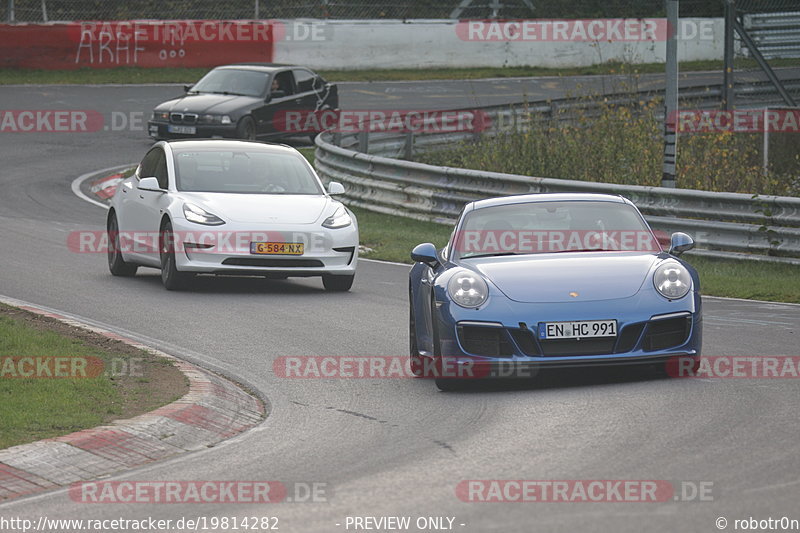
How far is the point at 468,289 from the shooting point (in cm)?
955

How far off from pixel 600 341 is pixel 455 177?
40.0ft

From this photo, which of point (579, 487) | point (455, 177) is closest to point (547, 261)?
point (579, 487)

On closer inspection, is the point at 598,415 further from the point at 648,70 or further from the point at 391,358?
the point at 648,70

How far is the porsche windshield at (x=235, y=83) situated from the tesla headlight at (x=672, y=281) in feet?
70.3

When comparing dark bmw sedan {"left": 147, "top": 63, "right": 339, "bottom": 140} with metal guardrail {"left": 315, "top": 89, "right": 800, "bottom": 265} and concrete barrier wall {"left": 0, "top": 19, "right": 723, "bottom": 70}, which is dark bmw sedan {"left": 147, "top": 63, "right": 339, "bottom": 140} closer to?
metal guardrail {"left": 315, "top": 89, "right": 800, "bottom": 265}

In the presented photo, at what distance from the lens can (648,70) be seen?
144 feet

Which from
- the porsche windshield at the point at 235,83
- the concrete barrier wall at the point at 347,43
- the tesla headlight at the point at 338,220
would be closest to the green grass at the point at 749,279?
the tesla headlight at the point at 338,220

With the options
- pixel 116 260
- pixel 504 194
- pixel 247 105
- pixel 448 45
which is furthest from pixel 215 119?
pixel 448 45

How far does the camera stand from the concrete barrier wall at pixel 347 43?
38188 mm

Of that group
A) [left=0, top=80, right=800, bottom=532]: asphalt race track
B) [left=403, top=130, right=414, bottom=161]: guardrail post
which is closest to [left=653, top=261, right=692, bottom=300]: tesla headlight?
[left=0, top=80, right=800, bottom=532]: asphalt race track

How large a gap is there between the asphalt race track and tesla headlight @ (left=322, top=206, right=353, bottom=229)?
2.34ft

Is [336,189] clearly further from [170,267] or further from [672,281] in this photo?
[672,281]

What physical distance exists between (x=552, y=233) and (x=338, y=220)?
521 cm

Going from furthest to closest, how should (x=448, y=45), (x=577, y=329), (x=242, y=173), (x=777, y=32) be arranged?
(x=448, y=45)
(x=777, y=32)
(x=242, y=173)
(x=577, y=329)
